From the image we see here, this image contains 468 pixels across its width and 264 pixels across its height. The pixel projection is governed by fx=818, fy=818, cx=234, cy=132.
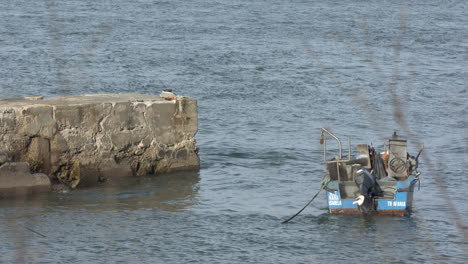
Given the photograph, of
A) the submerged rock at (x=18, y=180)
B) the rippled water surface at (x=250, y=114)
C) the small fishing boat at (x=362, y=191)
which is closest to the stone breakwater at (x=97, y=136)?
the submerged rock at (x=18, y=180)

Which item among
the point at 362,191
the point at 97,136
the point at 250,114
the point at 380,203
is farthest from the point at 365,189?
the point at 250,114

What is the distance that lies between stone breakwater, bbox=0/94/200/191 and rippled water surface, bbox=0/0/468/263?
0.45 meters

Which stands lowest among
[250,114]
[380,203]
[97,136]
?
[380,203]

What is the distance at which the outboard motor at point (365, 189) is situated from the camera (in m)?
15.5

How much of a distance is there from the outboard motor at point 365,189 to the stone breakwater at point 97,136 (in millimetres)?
4937

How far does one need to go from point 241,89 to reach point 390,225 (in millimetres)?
16003

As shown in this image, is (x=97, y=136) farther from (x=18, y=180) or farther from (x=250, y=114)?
(x=250, y=114)

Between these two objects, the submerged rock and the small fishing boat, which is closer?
the small fishing boat

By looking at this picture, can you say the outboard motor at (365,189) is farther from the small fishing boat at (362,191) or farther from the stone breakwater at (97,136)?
the stone breakwater at (97,136)

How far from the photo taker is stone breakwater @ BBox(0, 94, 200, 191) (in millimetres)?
16891

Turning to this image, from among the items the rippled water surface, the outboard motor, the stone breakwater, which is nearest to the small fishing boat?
the outboard motor

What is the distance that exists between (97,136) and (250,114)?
10.2 m

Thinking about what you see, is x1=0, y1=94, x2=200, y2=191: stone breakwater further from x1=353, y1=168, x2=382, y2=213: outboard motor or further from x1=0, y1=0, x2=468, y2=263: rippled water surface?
x1=353, y1=168, x2=382, y2=213: outboard motor

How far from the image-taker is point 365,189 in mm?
15680
